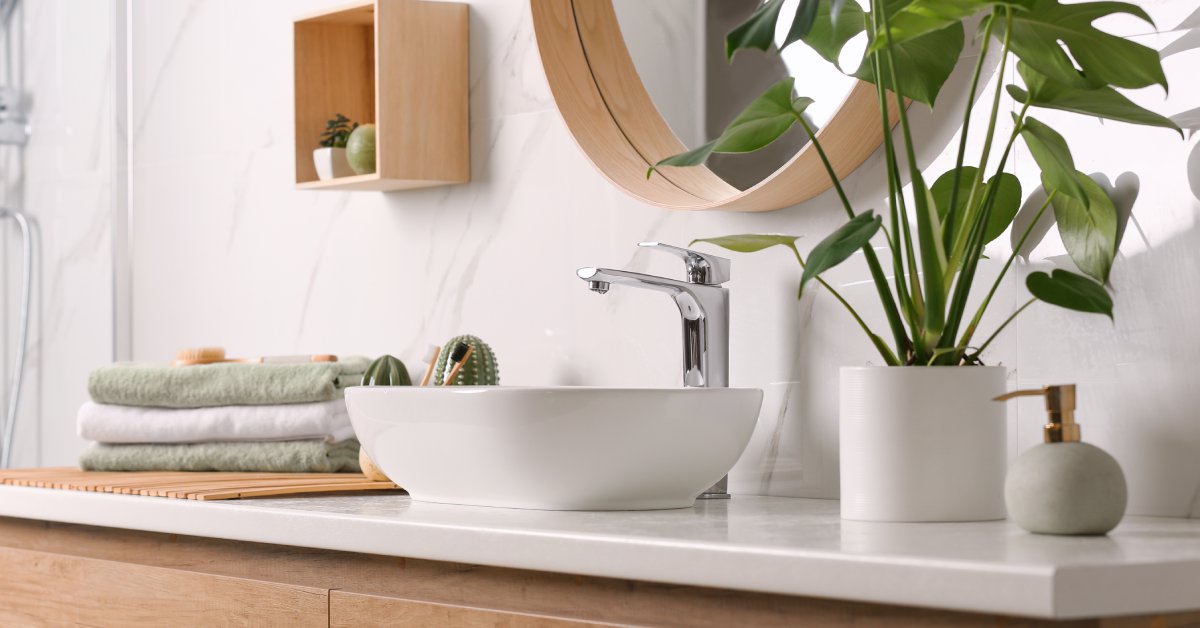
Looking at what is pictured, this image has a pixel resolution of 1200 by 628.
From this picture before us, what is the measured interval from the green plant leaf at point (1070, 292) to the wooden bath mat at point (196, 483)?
724 mm

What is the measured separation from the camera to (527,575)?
3.41 ft

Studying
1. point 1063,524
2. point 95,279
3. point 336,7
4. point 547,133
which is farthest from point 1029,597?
point 95,279

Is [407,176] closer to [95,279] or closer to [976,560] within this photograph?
[95,279]

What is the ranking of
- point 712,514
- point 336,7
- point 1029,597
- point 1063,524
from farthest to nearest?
point 336,7 < point 712,514 < point 1063,524 < point 1029,597

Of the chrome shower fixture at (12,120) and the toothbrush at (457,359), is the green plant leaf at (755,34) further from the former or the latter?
the chrome shower fixture at (12,120)

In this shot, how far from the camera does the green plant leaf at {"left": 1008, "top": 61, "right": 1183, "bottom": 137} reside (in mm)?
1075

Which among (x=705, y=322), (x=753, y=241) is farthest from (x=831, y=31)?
(x=705, y=322)

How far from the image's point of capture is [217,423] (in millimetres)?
1688

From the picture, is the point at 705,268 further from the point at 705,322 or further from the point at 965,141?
the point at 965,141

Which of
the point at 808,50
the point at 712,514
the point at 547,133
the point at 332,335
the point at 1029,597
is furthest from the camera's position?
the point at 332,335

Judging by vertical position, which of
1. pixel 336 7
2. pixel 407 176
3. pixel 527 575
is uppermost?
pixel 336 7

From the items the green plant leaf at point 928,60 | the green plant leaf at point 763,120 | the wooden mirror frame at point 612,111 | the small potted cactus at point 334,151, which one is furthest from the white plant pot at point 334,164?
the green plant leaf at point 928,60

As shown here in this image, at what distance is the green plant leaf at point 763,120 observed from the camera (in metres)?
1.21

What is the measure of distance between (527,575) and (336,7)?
1.01 metres
